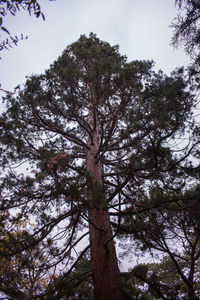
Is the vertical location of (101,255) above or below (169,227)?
below

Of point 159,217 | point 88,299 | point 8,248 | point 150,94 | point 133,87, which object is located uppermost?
point 133,87

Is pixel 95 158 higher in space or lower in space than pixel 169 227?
higher

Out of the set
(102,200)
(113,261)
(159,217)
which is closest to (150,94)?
(102,200)

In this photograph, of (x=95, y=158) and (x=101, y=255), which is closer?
(x=101, y=255)

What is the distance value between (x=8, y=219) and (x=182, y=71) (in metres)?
4.55

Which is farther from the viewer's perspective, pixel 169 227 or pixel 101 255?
pixel 169 227

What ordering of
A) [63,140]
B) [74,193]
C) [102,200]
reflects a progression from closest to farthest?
[74,193]
[102,200]
[63,140]

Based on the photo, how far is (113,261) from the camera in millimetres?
3301

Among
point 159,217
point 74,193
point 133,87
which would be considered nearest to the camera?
point 74,193

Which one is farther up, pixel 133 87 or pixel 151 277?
pixel 133 87

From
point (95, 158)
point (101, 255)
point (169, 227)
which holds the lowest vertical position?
point (101, 255)

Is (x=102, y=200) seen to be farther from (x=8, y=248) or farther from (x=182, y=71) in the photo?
(x=182, y=71)

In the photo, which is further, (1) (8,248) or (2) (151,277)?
(2) (151,277)

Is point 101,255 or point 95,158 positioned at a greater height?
point 95,158
